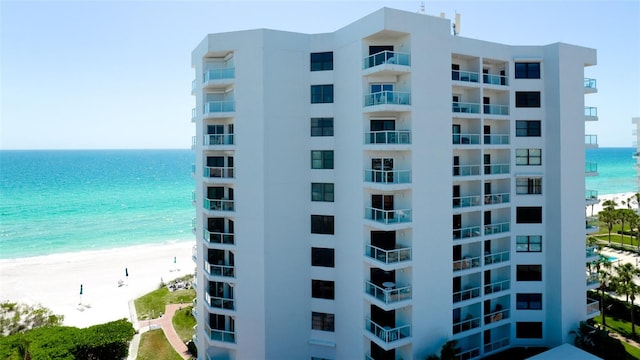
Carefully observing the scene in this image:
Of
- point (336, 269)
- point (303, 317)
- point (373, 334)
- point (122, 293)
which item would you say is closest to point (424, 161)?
point (336, 269)

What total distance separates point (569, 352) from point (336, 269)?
51.3ft

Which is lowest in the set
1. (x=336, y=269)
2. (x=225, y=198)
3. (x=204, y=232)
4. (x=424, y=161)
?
(x=336, y=269)

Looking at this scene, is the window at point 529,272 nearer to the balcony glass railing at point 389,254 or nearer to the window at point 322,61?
the balcony glass railing at point 389,254

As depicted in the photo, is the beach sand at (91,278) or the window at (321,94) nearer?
the window at (321,94)

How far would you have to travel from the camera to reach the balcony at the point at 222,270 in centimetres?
2857

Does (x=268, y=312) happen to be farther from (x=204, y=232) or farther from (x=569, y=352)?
(x=569, y=352)

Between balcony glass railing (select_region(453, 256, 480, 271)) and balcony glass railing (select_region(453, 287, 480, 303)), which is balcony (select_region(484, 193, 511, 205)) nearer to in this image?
balcony glass railing (select_region(453, 256, 480, 271))

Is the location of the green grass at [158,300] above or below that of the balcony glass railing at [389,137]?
below

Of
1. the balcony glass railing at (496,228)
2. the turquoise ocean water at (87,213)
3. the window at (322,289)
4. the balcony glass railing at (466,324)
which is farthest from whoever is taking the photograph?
the turquoise ocean water at (87,213)

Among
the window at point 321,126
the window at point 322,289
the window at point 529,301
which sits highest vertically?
the window at point 321,126

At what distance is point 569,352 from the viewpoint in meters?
27.1

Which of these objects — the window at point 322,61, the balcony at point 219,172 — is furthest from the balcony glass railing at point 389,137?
the balcony at point 219,172

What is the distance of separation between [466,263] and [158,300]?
36.3 metres

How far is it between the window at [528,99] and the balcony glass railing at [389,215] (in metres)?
12.9
